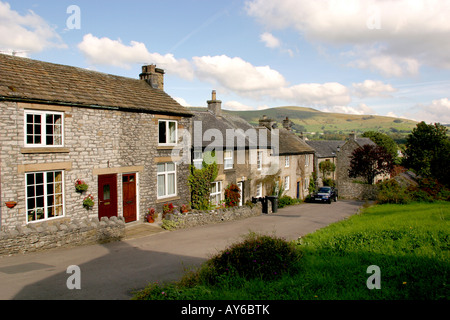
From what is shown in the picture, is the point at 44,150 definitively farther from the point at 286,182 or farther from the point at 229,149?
the point at 286,182

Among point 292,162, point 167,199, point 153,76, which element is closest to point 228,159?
point 167,199

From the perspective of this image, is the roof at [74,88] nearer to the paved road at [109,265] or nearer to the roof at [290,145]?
the paved road at [109,265]

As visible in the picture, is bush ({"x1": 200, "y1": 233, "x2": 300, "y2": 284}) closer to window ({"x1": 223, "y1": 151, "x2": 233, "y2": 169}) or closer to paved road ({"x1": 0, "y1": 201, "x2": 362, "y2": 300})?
paved road ({"x1": 0, "y1": 201, "x2": 362, "y2": 300})

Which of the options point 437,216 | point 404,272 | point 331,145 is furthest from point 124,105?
point 331,145

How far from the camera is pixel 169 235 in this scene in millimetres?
14938

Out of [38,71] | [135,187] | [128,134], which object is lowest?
[135,187]

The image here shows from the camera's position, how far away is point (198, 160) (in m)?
21.3

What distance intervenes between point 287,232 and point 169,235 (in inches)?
236

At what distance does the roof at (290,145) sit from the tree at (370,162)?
9.79 metres

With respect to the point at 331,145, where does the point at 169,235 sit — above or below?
below

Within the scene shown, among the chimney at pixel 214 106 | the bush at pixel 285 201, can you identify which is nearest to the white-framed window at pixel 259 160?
the bush at pixel 285 201

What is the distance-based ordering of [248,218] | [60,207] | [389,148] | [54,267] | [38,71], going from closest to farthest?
1. [54,267]
2. [60,207]
3. [38,71]
4. [248,218]
5. [389,148]

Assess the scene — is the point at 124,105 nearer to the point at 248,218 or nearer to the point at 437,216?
the point at 248,218

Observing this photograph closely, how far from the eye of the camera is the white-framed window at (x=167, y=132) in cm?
1816
